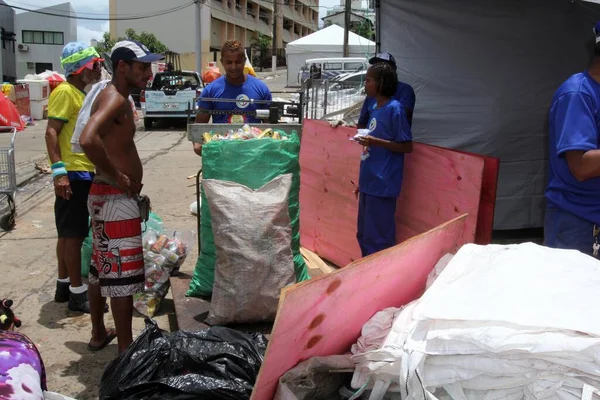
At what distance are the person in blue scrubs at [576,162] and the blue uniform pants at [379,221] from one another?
1433 millimetres

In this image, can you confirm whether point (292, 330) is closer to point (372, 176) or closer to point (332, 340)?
point (332, 340)

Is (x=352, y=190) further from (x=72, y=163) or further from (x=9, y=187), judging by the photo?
(x=9, y=187)

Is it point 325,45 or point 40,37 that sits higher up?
point 40,37

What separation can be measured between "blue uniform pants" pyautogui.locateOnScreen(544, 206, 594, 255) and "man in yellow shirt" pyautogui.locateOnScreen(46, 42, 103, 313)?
312 cm

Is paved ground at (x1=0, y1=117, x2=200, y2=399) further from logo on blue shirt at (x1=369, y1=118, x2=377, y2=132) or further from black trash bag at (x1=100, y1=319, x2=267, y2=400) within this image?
logo on blue shirt at (x1=369, y1=118, x2=377, y2=132)

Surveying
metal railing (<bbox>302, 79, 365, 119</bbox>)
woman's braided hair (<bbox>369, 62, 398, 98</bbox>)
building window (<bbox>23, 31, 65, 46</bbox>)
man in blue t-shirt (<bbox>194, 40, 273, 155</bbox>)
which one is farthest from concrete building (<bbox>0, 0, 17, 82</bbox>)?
woman's braided hair (<bbox>369, 62, 398, 98</bbox>)

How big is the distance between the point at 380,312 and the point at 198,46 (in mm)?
29700

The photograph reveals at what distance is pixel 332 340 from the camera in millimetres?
1954

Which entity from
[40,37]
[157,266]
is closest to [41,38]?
[40,37]

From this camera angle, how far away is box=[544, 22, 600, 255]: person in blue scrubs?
2.38 meters

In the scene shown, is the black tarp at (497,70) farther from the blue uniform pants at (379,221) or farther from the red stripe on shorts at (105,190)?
the red stripe on shorts at (105,190)

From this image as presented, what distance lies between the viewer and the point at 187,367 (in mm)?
2551

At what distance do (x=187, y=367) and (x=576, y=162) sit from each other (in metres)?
1.93

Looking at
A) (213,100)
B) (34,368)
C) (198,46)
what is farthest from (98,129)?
(198,46)
